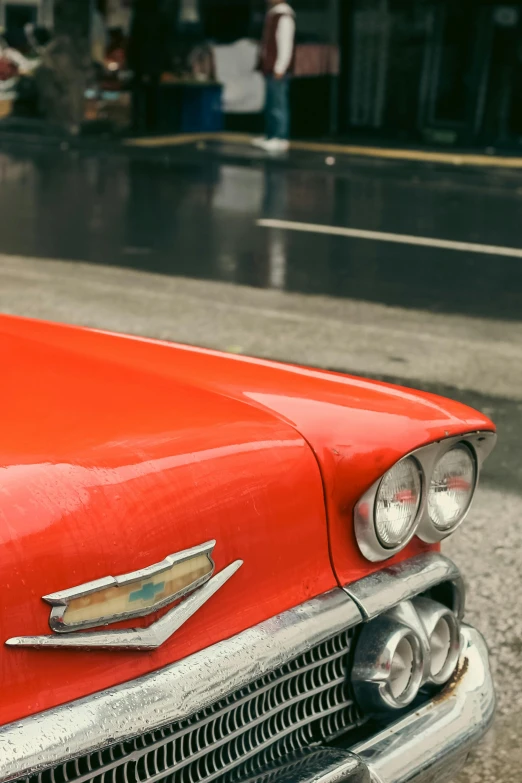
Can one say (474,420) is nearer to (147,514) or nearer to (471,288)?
(147,514)

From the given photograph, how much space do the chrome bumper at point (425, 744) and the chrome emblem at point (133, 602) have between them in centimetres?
33

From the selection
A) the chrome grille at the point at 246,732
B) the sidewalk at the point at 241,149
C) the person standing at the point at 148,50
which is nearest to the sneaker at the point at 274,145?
the sidewalk at the point at 241,149

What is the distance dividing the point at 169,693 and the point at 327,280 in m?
7.41

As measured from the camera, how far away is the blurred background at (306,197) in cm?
653

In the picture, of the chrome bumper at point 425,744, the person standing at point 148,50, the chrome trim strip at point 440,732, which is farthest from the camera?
the person standing at point 148,50

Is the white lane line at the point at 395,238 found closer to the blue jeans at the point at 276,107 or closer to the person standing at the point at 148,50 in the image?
the blue jeans at the point at 276,107

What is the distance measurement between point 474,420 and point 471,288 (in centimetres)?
662

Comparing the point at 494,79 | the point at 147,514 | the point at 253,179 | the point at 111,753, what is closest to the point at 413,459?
the point at 147,514

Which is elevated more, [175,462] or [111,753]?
[175,462]

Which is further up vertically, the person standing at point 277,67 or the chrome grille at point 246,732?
the person standing at point 277,67

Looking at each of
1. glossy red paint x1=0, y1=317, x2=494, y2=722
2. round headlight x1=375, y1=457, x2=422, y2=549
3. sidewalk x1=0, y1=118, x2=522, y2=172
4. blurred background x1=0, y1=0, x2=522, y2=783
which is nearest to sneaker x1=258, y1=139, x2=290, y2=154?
sidewalk x1=0, y1=118, x2=522, y2=172

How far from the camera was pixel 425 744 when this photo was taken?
2.13 meters

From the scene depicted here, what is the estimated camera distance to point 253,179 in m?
15.1

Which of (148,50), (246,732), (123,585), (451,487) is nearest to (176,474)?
(123,585)
